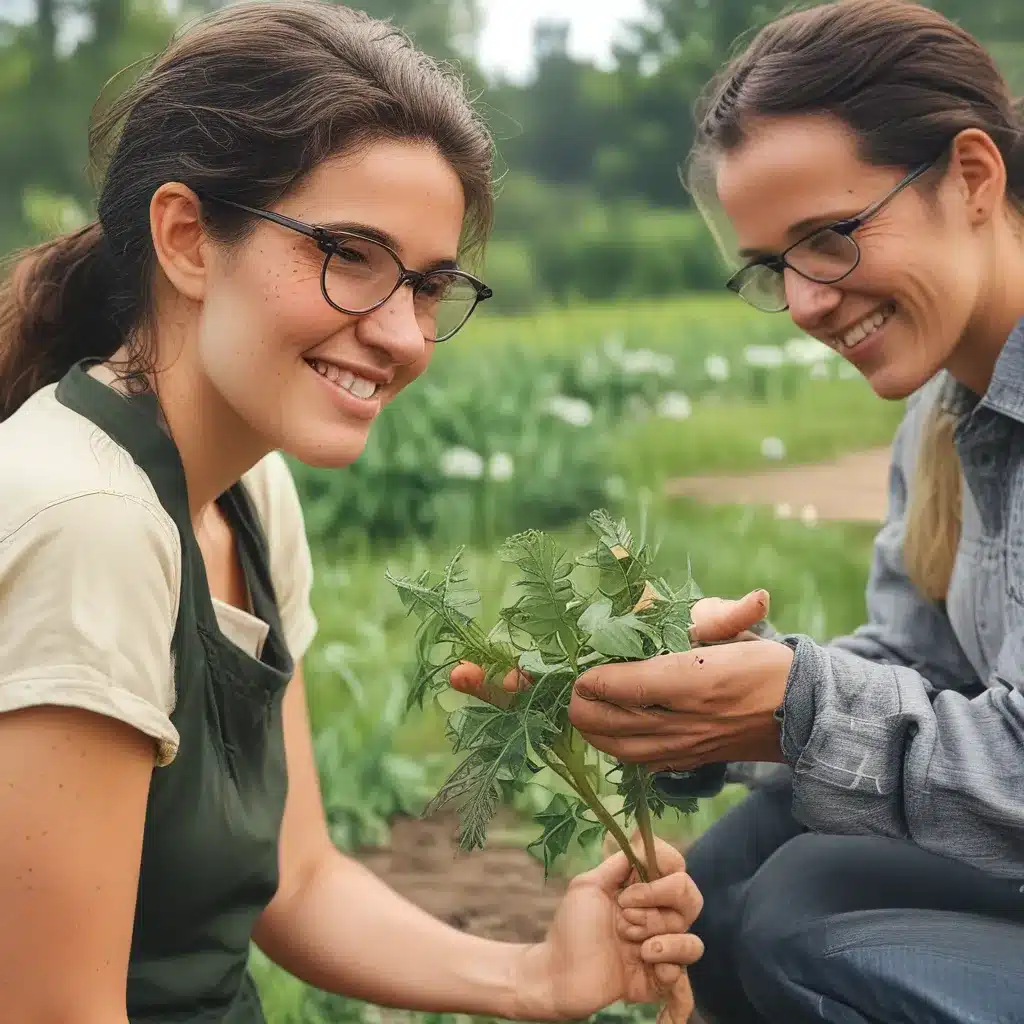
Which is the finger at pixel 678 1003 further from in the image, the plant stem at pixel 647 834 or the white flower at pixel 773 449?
Answer: the white flower at pixel 773 449

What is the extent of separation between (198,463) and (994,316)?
4.06ft

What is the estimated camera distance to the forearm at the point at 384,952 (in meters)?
2.00

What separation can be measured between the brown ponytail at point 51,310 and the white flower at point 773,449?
446 centimetres

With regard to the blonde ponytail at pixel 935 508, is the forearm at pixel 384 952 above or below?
below

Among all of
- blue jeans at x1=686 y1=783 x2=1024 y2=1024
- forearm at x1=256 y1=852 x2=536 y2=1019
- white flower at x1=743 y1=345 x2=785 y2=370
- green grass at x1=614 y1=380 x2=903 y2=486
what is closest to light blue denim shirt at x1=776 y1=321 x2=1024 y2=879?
blue jeans at x1=686 y1=783 x2=1024 y2=1024

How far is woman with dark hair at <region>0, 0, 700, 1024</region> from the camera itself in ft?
4.80

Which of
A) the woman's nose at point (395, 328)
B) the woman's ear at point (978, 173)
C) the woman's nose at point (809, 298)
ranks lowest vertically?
the woman's nose at point (809, 298)

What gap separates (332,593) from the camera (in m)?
4.32

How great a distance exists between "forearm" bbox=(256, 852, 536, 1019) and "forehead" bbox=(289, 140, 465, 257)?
0.96m

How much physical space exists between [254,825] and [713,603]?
2.17 ft

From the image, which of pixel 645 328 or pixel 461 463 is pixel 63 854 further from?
pixel 645 328

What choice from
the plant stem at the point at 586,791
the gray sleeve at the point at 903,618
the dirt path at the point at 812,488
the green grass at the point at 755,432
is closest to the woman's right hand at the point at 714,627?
the plant stem at the point at 586,791

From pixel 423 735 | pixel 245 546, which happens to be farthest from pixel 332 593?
pixel 245 546

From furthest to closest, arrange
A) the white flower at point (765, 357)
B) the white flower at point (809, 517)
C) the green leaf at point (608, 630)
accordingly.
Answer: the white flower at point (765, 357) → the white flower at point (809, 517) → the green leaf at point (608, 630)
